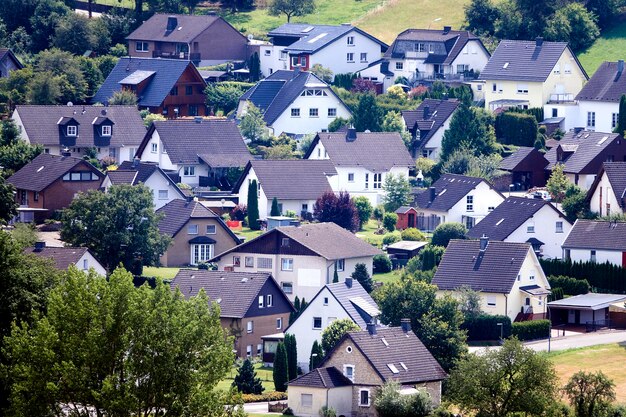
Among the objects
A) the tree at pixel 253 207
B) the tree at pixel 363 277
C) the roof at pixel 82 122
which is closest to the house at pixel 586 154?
the tree at pixel 253 207

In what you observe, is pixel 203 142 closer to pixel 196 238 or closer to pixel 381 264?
pixel 196 238

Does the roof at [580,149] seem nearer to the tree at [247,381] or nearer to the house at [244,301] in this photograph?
the house at [244,301]

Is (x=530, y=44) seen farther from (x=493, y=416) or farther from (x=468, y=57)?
(x=493, y=416)

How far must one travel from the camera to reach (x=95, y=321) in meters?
68.9

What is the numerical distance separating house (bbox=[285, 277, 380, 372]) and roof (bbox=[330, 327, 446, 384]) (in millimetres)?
5977

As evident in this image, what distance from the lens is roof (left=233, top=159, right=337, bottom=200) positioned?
384 ft

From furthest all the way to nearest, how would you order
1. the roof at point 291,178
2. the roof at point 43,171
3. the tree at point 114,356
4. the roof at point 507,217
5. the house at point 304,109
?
the house at point 304,109 < the roof at point 291,178 < the roof at point 43,171 < the roof at point 507,217 < the tree at point 114,356

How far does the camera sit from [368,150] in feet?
408

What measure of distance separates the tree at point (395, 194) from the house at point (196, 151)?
10.1 m

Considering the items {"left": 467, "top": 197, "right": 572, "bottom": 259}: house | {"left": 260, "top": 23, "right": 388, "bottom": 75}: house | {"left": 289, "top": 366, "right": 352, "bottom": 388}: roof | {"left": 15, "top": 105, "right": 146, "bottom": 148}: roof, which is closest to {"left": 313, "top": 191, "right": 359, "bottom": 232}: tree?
{"left": 467, "top": 197, "right": 572, "bottom": 259}: house

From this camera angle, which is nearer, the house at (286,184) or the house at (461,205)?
the house at (461,205)

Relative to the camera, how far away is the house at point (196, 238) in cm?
10919

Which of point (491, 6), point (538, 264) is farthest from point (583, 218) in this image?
point (491, 6)

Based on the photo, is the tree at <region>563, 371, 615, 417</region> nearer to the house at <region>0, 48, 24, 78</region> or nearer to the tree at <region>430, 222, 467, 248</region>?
the tree at <region>430, 222, 467, 248</region>
